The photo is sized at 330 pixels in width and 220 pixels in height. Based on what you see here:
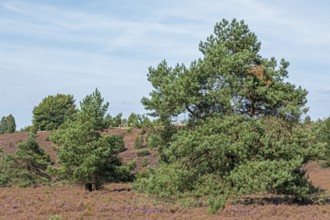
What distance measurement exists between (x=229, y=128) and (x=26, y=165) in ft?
82.4

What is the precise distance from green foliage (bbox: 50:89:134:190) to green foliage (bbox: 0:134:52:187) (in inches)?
238

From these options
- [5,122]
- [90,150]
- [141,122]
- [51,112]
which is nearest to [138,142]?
[51,112]

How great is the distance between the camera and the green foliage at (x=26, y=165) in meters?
38.7

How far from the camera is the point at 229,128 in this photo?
18969 millimetres

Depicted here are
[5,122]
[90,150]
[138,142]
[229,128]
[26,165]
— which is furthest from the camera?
[5,122]

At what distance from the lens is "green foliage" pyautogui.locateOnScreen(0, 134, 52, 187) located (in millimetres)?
38719

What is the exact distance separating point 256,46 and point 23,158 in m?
23.9

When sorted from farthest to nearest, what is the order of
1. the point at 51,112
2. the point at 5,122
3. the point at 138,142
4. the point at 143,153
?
the point at 5,122
the point at 51,112
the point at 138,142
the point at 143,153

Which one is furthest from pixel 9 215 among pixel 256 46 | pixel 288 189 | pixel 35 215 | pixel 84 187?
pixel 84 187

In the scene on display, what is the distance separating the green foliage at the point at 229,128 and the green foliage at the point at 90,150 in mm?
10444

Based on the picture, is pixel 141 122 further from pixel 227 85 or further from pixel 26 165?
pixel 26 165

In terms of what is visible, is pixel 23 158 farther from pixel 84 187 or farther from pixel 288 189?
pixel 288 189

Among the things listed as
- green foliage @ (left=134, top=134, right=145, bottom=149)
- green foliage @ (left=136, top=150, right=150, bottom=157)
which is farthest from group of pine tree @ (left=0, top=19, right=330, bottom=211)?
green foliage @ (left=134, top=134, right=145, bottom=149)

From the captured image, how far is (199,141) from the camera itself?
18.7 m
